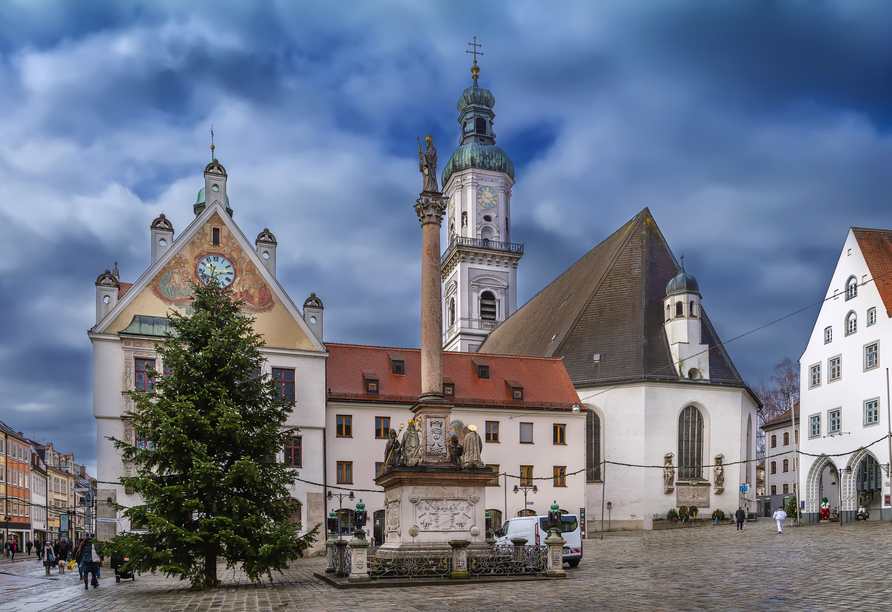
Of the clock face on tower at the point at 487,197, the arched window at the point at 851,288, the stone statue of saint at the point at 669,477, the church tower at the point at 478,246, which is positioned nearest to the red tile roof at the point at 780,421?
the church tower at the point at 478,246

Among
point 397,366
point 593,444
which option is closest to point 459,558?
point 397,366

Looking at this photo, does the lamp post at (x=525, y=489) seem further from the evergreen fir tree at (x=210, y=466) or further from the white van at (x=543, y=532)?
the evergreen fir tree at (x=210, y=466)

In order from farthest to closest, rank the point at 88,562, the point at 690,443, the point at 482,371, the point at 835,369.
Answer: the point at 690,443, the point at 482,371, the point at 835,369, the point at 88,562

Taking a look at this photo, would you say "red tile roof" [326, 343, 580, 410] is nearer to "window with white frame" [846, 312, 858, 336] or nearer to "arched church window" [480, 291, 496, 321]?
"window with white frame" [846, 312, 858, 336]

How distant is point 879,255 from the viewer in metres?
38.8

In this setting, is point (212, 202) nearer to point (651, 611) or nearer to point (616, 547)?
point (616, 547)

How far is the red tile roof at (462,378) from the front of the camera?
40375 mm

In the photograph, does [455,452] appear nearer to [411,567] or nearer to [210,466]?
[411,567]

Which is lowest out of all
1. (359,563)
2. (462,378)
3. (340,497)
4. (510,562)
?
(340,497)

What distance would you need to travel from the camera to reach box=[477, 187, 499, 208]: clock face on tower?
78250mm

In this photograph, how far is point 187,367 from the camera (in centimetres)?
2002

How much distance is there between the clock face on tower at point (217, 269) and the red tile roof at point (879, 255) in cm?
2674

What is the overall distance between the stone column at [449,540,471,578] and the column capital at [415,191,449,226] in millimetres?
8005

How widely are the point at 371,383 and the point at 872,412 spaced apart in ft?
69.6
